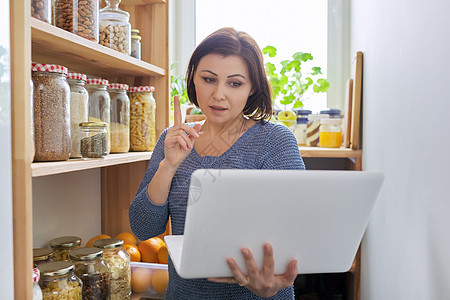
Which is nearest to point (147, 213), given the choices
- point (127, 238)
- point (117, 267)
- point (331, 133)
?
point (117, 267)

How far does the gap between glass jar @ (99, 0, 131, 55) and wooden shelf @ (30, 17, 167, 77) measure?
0.04 metres

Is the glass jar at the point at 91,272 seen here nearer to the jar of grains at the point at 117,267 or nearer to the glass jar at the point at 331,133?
the jar of grains at the point at 117,267

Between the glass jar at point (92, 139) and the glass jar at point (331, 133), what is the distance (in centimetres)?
108

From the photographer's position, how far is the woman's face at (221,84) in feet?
3.26

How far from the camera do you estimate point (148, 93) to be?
4.83 feet

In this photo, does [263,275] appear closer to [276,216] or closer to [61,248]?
[276,216]

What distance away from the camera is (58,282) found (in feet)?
3.13

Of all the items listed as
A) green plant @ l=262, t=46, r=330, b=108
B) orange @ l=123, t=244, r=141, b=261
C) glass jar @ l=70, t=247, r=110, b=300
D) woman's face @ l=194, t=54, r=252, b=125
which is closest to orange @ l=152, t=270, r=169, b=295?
orange @ l=123, t=244, r=141, b=261

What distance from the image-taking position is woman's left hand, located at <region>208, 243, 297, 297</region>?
0.70m

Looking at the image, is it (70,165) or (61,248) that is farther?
(61,248)

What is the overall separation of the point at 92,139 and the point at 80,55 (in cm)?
25

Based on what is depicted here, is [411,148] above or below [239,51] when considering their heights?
below

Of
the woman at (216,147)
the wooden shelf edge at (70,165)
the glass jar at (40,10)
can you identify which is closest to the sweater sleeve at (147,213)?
the woman at (216,147)

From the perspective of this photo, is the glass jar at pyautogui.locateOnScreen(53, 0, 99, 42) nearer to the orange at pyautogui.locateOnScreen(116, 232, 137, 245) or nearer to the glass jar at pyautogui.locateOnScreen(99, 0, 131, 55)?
the glass jar at pyautogui.locateOnScreen(99, 0, 131, 55)
